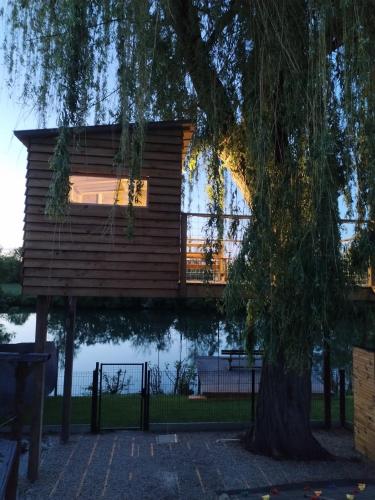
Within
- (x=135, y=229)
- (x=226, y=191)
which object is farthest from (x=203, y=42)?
(x=135, y=229)

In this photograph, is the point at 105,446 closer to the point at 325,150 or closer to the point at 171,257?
the point at 171,257

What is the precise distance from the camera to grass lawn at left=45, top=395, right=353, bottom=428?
795 centimetres

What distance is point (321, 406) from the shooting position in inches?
377

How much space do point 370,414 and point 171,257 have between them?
3.34 meters

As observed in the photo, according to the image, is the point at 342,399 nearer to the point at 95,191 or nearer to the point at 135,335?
the point at 95,191

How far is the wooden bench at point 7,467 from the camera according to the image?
8.19 feet

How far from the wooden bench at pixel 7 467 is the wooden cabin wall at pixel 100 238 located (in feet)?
8.46

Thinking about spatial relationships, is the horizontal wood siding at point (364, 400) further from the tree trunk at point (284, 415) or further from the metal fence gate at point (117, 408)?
the metal fence gate at point (117, 408)

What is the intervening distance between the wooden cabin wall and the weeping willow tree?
1.37 meters

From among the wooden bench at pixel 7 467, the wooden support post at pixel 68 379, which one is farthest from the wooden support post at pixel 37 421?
the wooden bench at pixel 7 467

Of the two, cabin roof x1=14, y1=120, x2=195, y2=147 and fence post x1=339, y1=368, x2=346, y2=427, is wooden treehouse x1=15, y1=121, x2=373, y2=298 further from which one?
fence post x1=339, y1=368, x2=346, y2=427

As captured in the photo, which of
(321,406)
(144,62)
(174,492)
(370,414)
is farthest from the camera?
(321,406)

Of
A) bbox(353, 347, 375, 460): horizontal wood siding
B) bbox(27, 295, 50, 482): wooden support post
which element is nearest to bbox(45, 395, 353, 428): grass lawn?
bbox(353, 347, 375, 460): horizontal wood siding

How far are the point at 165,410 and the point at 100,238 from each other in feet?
13.7
